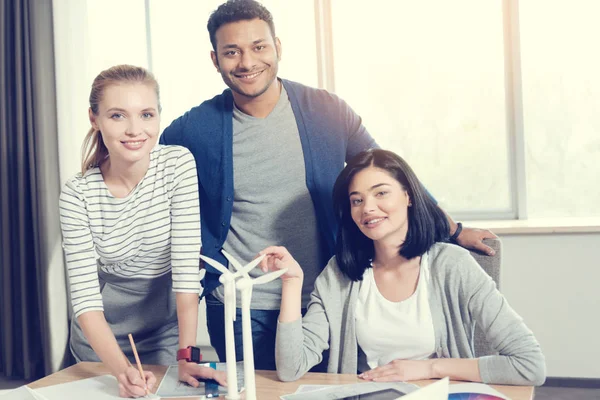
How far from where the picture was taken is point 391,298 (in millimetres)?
1807

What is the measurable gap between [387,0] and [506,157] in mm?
989

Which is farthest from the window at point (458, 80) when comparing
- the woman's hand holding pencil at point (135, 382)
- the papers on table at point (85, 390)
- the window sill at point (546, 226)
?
the woman's hand holding pencil at point (135, 382)

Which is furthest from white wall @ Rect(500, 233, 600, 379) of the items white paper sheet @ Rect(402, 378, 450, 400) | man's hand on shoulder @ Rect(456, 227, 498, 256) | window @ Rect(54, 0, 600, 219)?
white paper sheet @ Rect(402, 378, 450, 400)

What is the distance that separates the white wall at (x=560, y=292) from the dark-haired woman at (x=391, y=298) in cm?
153

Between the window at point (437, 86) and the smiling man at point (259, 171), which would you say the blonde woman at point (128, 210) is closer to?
the smiling man at point (259, 171)

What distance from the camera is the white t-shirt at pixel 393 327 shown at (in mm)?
1736

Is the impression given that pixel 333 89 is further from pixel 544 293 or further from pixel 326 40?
pixel 544 293

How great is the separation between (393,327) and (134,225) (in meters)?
0.70

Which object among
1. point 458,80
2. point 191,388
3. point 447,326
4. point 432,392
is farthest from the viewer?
point 458,80

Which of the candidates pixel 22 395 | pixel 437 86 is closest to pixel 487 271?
pixel 22 395

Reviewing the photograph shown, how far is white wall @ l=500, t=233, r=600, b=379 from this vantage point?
3199 mm

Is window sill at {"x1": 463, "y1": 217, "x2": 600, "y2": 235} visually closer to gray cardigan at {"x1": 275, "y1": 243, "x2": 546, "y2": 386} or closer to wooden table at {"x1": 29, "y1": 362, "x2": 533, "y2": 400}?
gray cardigan at {"x1": 275, "y1": 243, "x2": 546, "y2": 386}

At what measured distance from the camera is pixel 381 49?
363 cm

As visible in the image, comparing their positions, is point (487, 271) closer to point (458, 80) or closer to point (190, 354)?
point (190, 354)
